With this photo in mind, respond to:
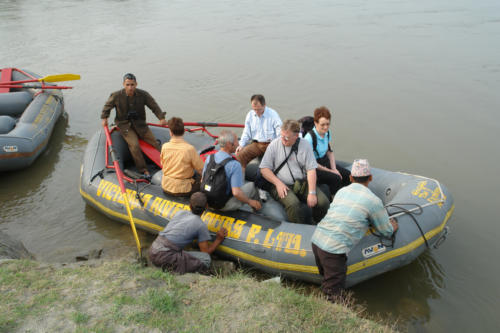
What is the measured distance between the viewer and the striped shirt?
347 cm

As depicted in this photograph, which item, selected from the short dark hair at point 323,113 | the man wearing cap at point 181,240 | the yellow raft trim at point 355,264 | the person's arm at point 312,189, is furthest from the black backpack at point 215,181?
the short dark hair at point 323,113

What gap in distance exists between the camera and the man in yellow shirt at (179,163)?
4.67 meters

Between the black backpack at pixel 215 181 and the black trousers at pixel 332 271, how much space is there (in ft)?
4.05

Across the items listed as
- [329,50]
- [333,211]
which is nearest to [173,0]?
[329,50]

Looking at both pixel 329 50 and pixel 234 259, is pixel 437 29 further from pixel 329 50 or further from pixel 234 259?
pixel 234 259

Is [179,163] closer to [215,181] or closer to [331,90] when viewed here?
[215,181]

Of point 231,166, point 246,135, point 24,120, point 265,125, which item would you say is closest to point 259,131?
point 265,125

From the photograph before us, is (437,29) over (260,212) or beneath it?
over

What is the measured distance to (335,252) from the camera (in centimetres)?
360

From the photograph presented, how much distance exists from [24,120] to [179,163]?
458 centimetres

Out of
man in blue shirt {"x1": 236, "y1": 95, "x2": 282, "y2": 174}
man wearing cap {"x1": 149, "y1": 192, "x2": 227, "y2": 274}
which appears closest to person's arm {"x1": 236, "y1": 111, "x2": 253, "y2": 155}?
man in blue shirt {"x1": 236, "y1": 95, "x2": 282, "y2": 174}

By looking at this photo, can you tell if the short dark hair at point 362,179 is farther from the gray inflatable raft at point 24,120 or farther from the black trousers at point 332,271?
the gray inflatable raft at point 24,120

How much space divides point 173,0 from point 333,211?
24149 mm

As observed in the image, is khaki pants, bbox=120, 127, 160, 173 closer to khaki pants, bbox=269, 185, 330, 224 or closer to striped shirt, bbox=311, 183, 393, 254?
khaki pants, bbox=269, 185, 330, 224
